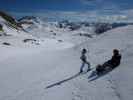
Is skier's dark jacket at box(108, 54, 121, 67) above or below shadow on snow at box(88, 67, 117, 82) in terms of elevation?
above

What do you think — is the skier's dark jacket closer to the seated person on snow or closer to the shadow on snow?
the seated person on snow

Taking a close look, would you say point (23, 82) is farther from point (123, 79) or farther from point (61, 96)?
point (123, 79)

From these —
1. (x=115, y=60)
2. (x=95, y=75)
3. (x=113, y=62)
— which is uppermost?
(x=115, y=60)

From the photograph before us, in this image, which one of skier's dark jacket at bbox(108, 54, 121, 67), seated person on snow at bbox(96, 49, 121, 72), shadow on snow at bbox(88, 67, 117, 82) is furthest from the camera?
skier's dark jacket at bbox(108, 54, 121, 67)

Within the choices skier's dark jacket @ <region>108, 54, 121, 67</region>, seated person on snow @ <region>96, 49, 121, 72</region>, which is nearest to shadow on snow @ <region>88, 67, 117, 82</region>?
seated person on snow @ <region>96, 49, 121, 72</region>

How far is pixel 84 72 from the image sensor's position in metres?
16.5

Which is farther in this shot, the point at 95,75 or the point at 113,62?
the point at 113,62

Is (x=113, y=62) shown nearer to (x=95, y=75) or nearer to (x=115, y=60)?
(x=115, y=60)

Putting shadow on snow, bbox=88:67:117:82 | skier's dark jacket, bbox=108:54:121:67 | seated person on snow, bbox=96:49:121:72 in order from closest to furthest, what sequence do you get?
shadow on snow, bbox=88:67:117:82 < seated person on snow, bbox=96:49:121:72 < skier's dark jacket, bbox=108:54:121:67

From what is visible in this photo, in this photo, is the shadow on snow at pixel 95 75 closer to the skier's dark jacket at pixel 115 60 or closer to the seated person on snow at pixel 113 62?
the seated person on snow at pixel 113 62

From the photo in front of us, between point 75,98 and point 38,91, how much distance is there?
10.6 ft

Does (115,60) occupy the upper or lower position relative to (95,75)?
upper

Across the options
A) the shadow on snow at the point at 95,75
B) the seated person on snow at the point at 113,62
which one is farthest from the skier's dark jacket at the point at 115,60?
the shadow on snow at the point at 95,75

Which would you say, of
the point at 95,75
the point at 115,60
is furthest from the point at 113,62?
the point at 95,75
